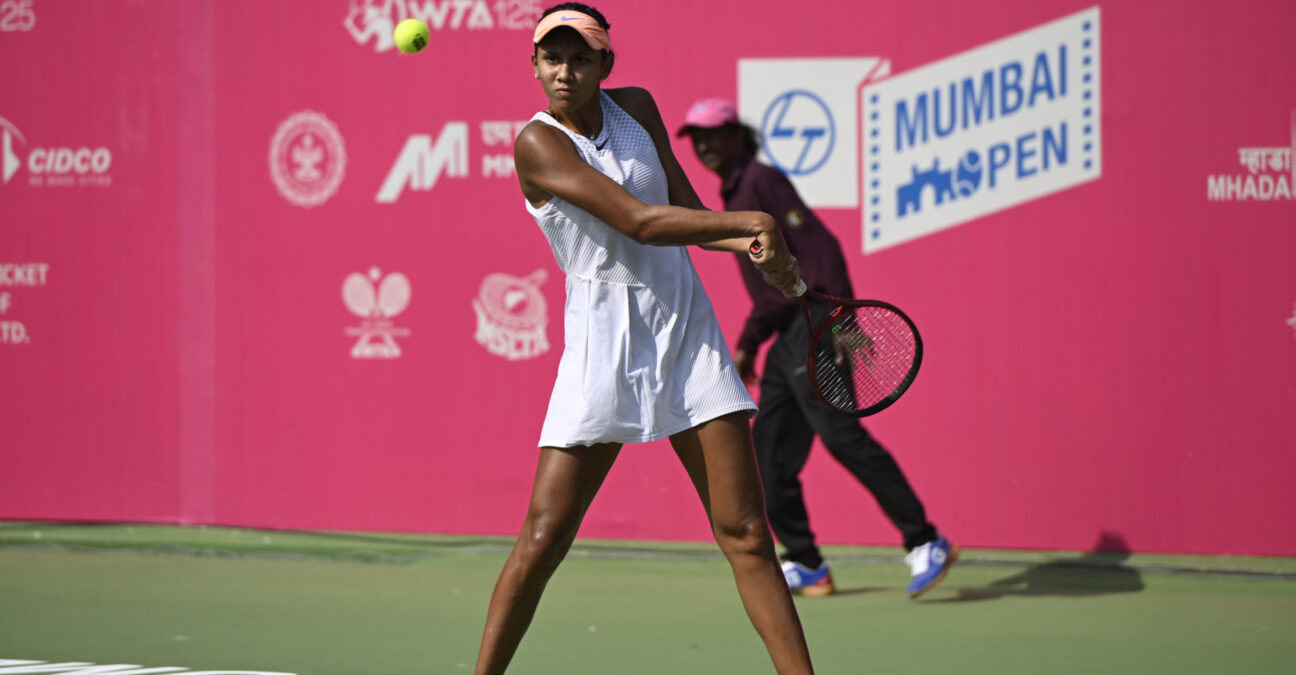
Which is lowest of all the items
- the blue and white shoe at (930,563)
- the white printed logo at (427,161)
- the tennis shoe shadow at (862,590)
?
the tennis shoe shadow at (862,590)

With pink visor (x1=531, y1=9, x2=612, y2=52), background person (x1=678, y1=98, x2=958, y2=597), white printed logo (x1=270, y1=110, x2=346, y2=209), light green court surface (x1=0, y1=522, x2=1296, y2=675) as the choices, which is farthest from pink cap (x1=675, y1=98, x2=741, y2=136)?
pink visor (x1=531, y1=9, x2=612, y2=52)

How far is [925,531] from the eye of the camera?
594cm

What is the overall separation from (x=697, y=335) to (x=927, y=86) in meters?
3.32

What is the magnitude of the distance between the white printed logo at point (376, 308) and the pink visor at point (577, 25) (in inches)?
147

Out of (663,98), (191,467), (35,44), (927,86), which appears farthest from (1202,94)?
(35,44)

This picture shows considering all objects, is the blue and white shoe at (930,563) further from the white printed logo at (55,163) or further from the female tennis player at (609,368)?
the white printed logo at (55,163)

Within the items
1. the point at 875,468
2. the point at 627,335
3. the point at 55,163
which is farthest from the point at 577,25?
the point at 55,163

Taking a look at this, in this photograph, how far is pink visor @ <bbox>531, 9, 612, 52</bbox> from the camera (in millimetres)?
3590

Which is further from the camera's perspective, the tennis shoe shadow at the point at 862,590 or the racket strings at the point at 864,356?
the tennis shoe shadow at the point at 862,590

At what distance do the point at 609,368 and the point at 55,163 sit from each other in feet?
15.7

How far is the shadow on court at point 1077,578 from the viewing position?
623 cm

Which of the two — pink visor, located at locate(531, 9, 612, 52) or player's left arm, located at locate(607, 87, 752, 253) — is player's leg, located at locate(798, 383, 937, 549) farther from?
→ pink visor, located at locate(531, 9, 612, 52)

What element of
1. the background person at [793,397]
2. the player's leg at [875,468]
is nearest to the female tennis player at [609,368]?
the background person at [793,397]

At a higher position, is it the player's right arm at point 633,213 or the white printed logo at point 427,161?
the white printed logo at point 427,161
